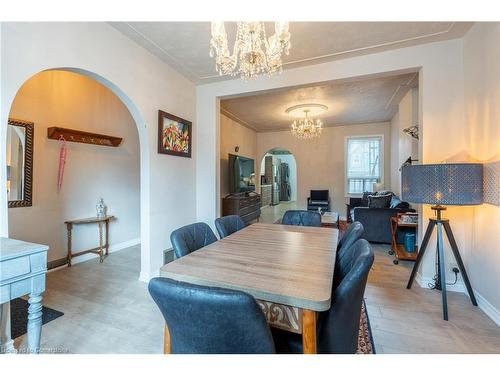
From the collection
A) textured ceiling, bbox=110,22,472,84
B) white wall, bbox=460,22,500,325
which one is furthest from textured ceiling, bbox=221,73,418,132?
white wall, bbox=460,22,500,325

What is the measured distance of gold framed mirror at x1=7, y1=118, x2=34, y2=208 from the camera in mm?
2672

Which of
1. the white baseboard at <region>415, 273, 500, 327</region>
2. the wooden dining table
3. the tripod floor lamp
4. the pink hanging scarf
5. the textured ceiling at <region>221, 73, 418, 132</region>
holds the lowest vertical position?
the white baseboard at <region>415, 273, 500, 327</region>

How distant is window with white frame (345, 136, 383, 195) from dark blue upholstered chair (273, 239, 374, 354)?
6.23m

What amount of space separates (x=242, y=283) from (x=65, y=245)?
3.45 m

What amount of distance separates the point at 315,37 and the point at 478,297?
10.2 feet

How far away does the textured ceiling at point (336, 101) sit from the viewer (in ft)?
12.6

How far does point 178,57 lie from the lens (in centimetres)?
287

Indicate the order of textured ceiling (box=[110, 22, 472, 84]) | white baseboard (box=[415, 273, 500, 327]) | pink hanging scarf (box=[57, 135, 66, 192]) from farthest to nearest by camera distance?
1. pink hanging scarf (box=[57, 135, 66, 192])
2. textured ceiling (box=[110, 22, 472, 84])
3. white baseboard (box=[415, 273, 500, 327])

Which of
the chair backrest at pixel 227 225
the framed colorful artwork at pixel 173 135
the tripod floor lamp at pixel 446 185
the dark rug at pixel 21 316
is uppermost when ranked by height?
the framed colorful artwork at pixel 173 135

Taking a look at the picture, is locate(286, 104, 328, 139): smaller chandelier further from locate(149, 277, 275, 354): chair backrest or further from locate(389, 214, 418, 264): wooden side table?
locate(149, 277, 275, 354): chair backrest

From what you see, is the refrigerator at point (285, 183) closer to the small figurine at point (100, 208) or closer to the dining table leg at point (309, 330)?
the small figurine at point (100, 208)

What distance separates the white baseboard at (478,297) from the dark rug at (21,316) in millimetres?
3735

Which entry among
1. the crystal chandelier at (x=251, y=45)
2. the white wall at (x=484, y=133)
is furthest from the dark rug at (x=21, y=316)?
the white wall at (x=484, y=133)

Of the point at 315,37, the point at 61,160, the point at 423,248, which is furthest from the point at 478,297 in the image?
the point at 61,160
